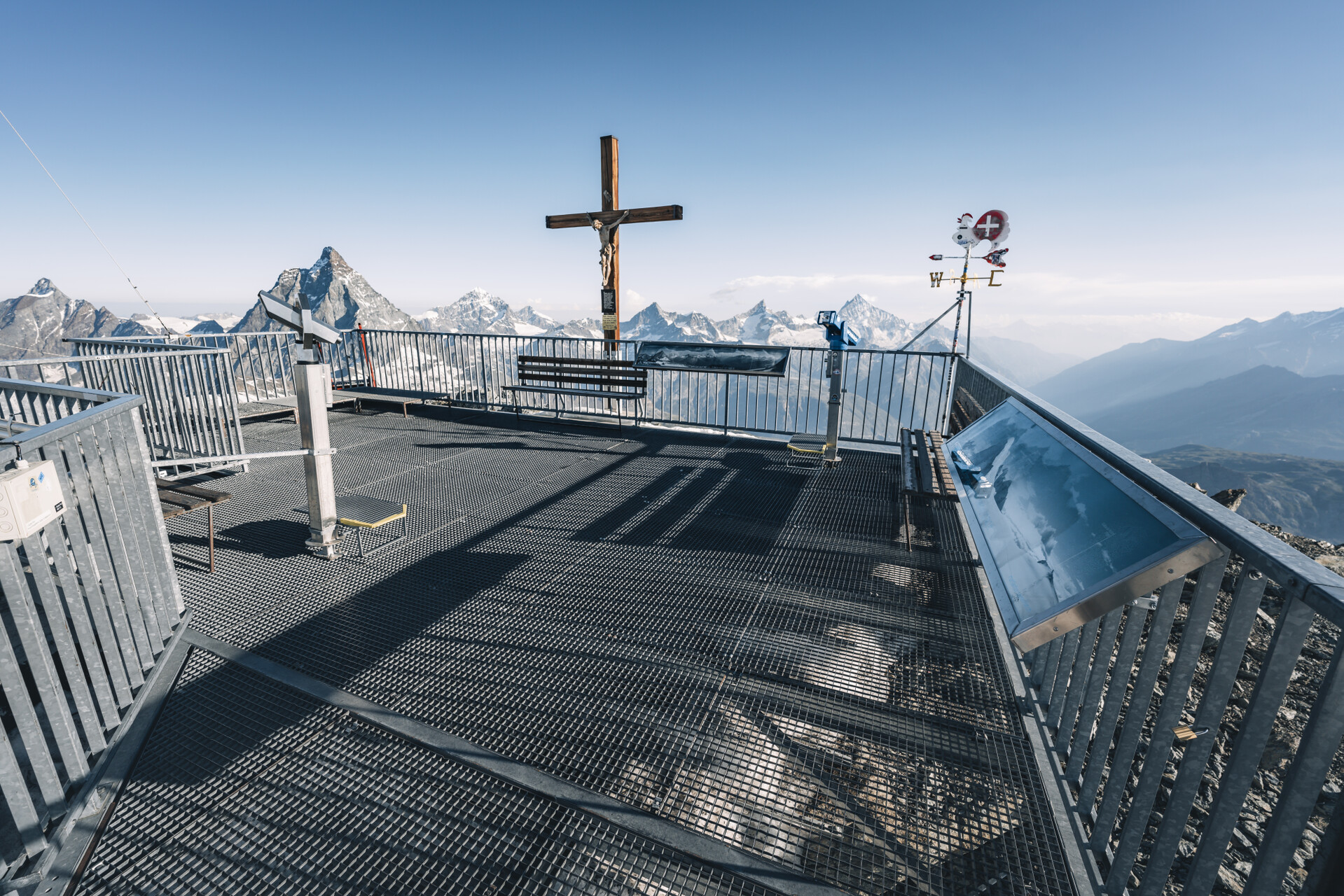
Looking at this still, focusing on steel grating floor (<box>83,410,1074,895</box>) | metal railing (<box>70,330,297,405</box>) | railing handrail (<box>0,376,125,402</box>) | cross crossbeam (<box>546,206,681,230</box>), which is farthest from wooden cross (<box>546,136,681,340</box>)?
railing handrail (<box>0,376,125,402</box>)

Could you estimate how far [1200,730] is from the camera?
1.50m

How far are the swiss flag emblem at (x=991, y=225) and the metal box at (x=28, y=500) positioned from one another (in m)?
9.54

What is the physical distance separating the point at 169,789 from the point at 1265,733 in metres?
3.56

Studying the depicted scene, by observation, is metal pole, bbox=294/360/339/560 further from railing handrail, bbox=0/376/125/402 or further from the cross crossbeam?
the cross crossbeam

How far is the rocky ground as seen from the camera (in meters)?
2.28

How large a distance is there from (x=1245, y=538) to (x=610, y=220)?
955 cm

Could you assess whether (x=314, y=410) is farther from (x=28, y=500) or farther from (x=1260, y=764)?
(x=1260, y=764)

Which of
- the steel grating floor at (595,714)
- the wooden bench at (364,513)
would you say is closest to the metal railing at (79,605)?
the steel grating floor at (595,714)

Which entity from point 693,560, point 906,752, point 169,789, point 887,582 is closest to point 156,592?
point 169,789

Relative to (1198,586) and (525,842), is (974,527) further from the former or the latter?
(525,842)

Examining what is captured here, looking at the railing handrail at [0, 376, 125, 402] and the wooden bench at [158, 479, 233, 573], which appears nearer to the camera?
the railing handrail at [0, 376, 125, 402]

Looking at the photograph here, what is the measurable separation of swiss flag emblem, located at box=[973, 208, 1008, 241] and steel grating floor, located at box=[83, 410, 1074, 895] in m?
5.24

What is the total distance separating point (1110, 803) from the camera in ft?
6.34

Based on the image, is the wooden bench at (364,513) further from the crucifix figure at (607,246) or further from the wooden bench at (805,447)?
the crucifix figure at (607,246)
